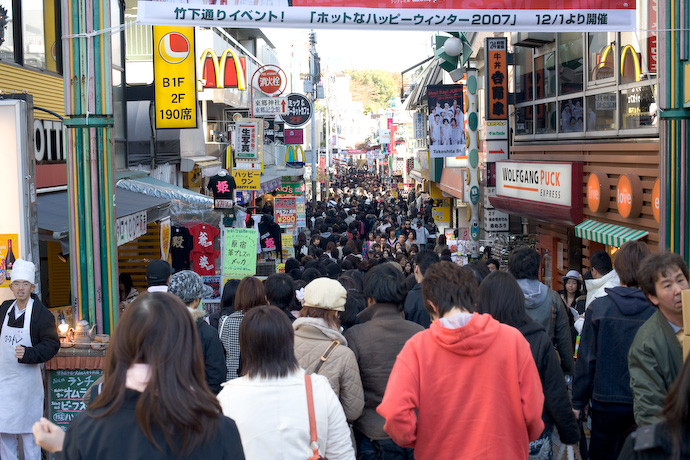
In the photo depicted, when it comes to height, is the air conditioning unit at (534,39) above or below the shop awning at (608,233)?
above

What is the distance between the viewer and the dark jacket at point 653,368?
3.90m

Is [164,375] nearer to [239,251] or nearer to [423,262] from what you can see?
[423,262]

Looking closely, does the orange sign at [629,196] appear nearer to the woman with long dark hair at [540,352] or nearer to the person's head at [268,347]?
the woman with long dark hair at [540,352]

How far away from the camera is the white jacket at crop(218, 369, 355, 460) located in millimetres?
3508

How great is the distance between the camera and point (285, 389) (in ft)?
11.7

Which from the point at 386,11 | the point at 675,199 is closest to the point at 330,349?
the point at 386,11

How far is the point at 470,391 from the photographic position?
3.75 metres

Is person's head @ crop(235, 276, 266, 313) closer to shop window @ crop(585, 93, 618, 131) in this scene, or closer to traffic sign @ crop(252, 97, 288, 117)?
shop window @ crop(585, 93, 618, 131)

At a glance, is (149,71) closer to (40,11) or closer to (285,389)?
(40,11)

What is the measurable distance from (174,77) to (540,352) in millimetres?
10756

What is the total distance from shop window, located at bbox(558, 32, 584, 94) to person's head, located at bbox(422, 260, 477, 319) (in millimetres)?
11849

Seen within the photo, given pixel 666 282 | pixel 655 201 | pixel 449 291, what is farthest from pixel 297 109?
pixel 449 291

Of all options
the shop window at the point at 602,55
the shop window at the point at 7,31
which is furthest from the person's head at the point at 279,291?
the shop window at the point at 602,55

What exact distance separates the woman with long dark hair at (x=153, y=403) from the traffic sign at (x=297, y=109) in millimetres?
22535
